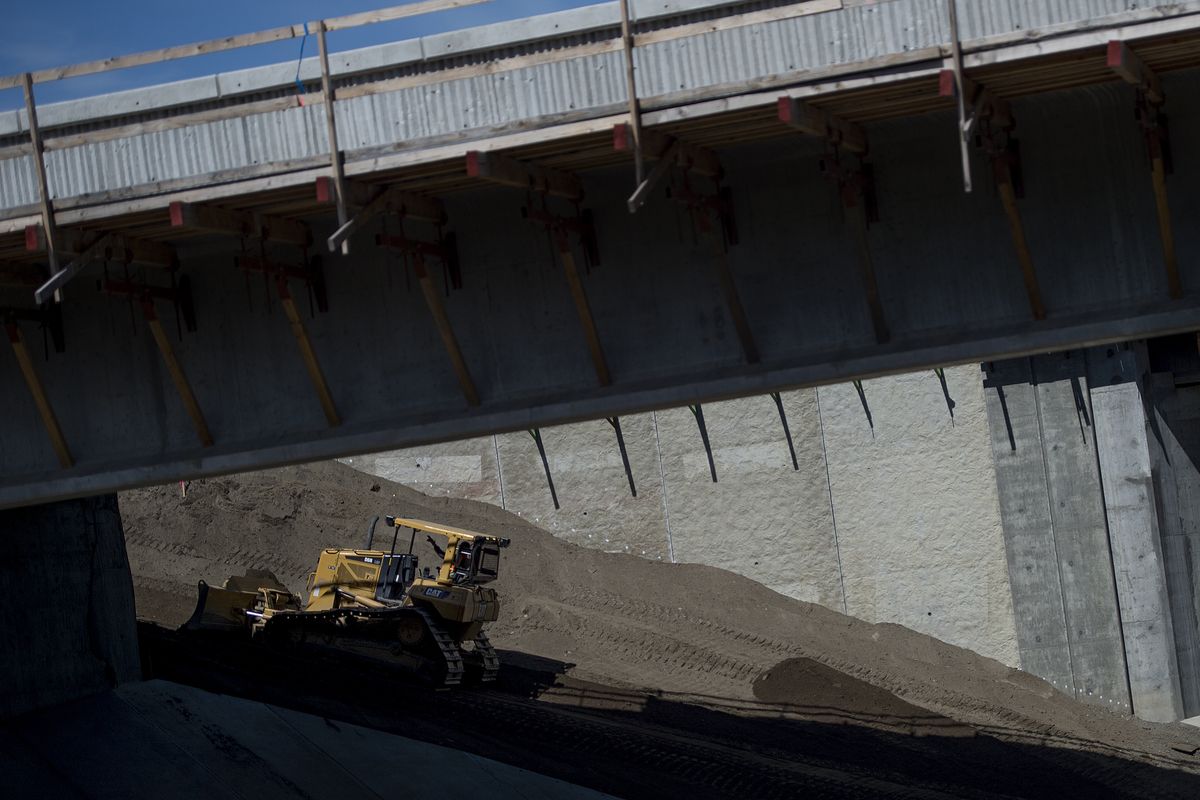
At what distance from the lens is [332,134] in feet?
35.7

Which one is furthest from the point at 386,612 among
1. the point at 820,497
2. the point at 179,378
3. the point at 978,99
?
the point at 978,99

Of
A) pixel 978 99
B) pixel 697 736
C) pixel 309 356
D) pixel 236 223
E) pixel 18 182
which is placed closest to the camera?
pixel 978 99

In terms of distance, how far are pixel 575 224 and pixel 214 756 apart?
9.61m

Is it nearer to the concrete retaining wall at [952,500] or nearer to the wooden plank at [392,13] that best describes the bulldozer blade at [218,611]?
the concrete retaining wall at [952,500]

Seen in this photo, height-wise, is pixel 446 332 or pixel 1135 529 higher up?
pixel 446 332

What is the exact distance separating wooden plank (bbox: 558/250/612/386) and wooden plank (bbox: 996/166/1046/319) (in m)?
3.51

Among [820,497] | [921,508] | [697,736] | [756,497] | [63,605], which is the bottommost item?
[697,736]

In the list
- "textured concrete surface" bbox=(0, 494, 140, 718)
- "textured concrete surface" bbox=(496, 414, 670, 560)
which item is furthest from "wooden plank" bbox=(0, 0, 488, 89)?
"textured concrete surface" bbox=(496, 414, 670, 560)

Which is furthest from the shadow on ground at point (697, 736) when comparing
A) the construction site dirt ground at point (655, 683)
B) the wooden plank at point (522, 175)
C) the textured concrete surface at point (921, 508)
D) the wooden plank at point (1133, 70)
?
the wooden plank at point (1133, 70)

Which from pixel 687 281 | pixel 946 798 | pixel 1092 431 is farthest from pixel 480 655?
pixel 687 281

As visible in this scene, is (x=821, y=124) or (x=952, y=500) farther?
(x=952, y=500)

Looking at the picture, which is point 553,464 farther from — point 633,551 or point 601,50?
point 601,50

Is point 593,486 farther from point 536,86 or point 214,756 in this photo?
point 536,86

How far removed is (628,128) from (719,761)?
12863mm
